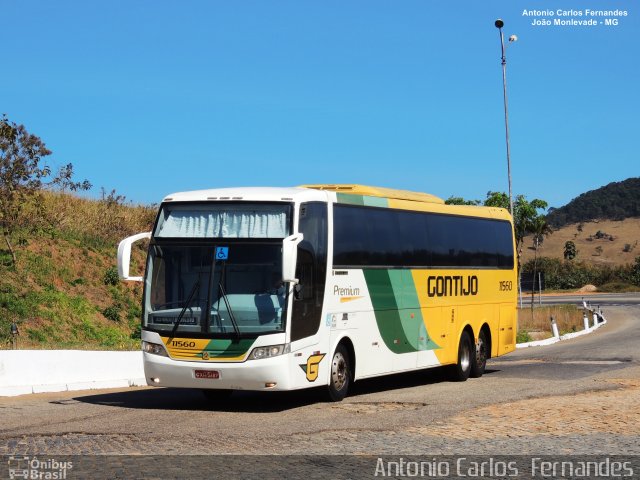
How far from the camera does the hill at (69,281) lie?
34844 mm

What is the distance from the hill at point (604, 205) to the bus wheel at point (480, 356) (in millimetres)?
141530

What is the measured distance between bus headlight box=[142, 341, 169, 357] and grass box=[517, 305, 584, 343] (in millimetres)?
24199

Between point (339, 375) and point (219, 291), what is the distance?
104 inches

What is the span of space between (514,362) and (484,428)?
14.0 meters

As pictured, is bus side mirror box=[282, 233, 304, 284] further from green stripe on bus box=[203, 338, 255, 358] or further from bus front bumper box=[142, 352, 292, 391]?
bus front bumper box=[142, 352, 292, 391]

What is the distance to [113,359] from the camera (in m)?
20.3

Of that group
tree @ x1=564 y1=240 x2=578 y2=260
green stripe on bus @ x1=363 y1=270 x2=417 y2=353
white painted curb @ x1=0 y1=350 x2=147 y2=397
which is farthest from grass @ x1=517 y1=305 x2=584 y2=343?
tree @ x1=564 y1=240 x2=578 y2=260

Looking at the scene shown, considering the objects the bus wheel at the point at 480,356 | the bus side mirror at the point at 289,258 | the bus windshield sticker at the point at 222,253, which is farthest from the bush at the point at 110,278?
the bus side mirror at the point at 289,258

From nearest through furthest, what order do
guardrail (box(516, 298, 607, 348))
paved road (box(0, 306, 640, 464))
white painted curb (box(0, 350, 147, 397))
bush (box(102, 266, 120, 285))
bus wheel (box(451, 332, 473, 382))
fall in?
paved road (box(0, 306, 640, 464)) < white painted curb (box(0, 350, 147, 397)) < bus wheel (box(451, 332, 473, 382)) < guardrail (box(516, 298, 607, 348)) < bush (box(102, 266, 120, 285))

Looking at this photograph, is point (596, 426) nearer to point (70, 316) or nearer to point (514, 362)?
point (514, 362)

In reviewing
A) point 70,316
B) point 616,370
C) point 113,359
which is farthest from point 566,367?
point 70,316

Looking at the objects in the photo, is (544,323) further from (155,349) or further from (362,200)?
(155,349)

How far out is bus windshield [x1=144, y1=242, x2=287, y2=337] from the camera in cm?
1496

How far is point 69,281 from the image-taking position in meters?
39.9
